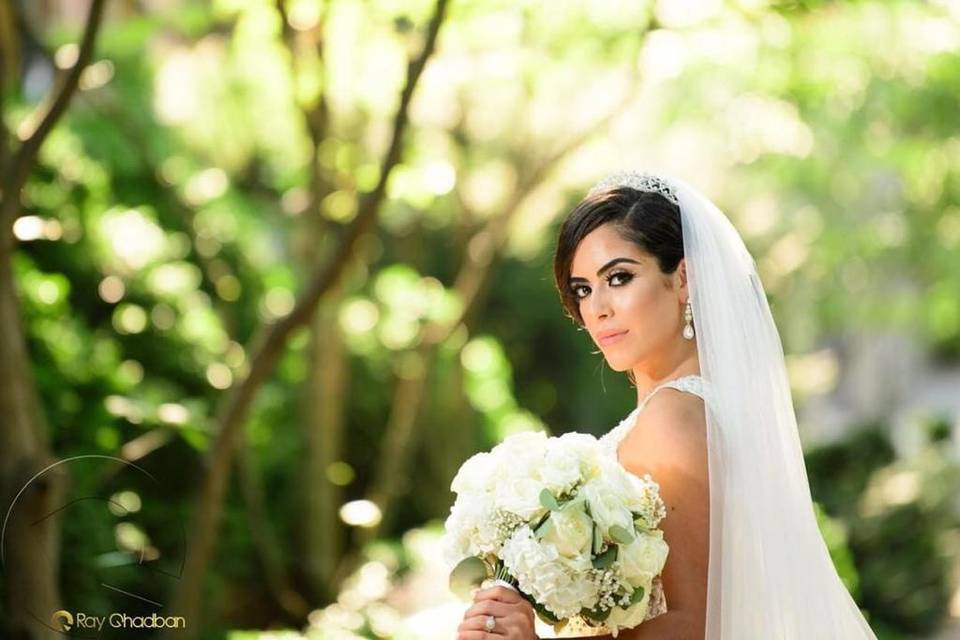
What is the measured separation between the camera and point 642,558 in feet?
8.03

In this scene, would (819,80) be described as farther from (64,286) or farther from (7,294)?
(7,294)

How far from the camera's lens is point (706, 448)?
2.64 meters

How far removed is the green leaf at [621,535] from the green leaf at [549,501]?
0.12 metres

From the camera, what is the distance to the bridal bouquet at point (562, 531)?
8.00ft

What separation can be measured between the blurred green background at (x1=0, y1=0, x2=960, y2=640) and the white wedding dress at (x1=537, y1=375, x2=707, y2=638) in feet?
4.72

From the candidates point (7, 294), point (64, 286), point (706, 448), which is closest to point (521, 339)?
point (64, 286)

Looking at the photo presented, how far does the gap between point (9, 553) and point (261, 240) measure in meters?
5.34

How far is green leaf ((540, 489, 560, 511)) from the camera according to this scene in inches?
96.6

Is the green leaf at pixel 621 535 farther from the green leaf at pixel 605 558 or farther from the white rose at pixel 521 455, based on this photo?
the white rose at pixel 521 455

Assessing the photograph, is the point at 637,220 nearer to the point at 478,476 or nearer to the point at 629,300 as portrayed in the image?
the point at 629,300

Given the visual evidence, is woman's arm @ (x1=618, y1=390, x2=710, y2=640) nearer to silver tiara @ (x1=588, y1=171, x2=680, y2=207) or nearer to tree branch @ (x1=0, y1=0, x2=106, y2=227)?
silver tiara @ (x1=588, y1=171, x2=680, y2=207)
